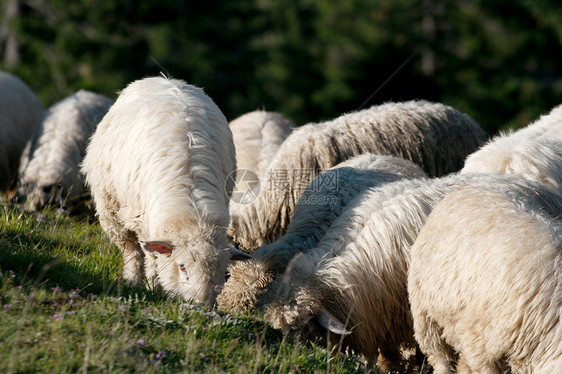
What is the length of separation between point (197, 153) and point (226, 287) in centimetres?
120

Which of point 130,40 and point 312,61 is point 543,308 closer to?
point 130,40

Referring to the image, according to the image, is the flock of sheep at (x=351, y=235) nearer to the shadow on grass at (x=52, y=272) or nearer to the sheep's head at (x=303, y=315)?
the sheep's head at (x=303, y=315)

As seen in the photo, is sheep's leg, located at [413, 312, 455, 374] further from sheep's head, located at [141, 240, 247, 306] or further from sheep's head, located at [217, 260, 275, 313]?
sheep's head, located at [141, 240, 247, 306]

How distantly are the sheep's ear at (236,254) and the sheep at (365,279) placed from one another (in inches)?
14.3

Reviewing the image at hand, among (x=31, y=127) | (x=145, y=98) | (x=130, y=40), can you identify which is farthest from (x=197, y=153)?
(x=130, y=40)

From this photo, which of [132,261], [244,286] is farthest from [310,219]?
[132,261]

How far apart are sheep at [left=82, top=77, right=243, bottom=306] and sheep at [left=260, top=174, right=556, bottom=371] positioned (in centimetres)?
57

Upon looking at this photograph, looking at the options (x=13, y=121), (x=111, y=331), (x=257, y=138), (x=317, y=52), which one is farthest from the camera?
(x=317, y=52)

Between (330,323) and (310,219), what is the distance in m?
1.21

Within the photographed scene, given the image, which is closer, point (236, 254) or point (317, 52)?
point (236, 254)

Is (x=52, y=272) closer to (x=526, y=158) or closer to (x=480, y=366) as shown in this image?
(x=480, y=366)

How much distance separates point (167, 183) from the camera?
5395 millimetres

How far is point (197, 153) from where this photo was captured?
18.6ft

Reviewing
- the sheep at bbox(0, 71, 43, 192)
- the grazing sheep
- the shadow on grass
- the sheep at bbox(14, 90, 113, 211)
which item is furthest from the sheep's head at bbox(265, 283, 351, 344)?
the sheep at bbox(0, 71, 43, 192)
